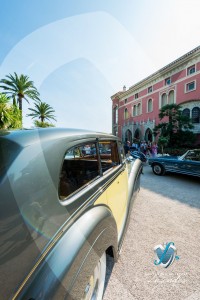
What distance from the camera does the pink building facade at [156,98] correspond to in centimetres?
1917

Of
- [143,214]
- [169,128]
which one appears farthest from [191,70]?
[143,214]

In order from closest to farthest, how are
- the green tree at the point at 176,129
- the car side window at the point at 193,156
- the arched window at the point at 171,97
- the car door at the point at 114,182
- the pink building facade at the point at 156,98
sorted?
the car door at the point at 114,182, the car side window at the point at 193,156, the green tree at the point at 176,129, the pink building facade at the point at 156,98, the arched window at the point at 171,97

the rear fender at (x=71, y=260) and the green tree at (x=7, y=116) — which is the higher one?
the green tree at (x=7, y=116)

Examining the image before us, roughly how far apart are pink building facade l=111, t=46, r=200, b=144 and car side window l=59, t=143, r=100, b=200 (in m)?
20.1

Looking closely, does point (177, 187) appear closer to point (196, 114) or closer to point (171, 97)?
point (196, 114)

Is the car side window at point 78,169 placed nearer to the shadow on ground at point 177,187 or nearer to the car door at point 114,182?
the car door at point 114,182

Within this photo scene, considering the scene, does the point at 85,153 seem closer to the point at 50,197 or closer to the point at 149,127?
the point at 50,197

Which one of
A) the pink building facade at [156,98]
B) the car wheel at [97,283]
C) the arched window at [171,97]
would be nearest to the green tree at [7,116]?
the car wheel at [97,283]

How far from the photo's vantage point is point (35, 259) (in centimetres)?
87

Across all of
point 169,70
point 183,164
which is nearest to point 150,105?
point 169,70

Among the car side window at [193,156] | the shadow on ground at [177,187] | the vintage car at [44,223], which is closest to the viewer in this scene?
the vintage car at [44,223]

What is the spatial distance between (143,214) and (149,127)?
77.5 ft

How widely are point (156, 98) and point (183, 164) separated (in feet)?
68.8

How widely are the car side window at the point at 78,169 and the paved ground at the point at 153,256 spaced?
129 cm
